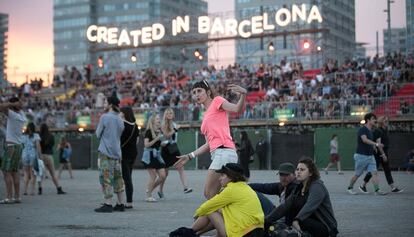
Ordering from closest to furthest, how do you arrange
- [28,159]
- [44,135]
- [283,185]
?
[283,185]
[28,159]
[44,135]

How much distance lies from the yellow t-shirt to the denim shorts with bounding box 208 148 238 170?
99cm

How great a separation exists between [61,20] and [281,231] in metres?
163

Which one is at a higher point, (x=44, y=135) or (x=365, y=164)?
(x=44, y=135)

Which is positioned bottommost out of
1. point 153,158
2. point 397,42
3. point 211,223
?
point 211,223

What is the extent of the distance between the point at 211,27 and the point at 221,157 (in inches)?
1478

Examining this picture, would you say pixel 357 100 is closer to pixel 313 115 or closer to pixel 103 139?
pixel 313 115

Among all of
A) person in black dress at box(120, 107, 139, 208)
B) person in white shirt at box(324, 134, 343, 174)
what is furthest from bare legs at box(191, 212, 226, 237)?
person in white shirt at box(324, 134, 343, 174)

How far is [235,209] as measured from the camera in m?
7.35

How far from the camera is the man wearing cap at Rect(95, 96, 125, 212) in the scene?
11.9 m

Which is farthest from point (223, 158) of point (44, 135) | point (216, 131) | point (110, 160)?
point (44, 135)

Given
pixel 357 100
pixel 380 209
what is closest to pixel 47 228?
pixel 380 209

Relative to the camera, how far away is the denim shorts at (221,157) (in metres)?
8.42

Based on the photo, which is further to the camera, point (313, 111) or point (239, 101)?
point (313, 111)

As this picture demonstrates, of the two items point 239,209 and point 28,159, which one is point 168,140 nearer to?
point 28,159
